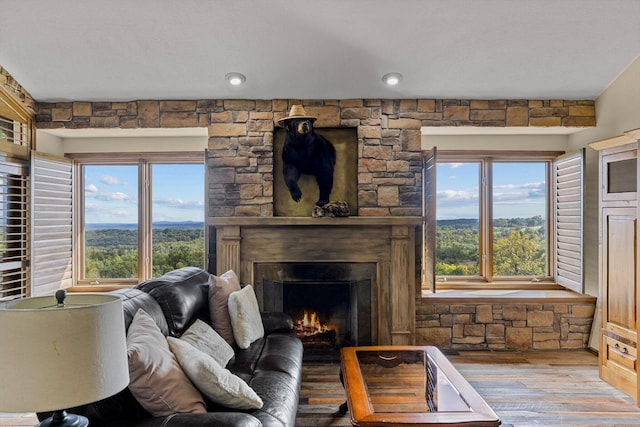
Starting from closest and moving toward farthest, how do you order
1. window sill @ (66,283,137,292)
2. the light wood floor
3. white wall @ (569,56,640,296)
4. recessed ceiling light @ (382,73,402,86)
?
1. the light wood floor
2. white wall @ (569,56,640,296)
3. recessed ceiling light @ (382,73,402,86)
4. window sill @ (66,283,137,292)

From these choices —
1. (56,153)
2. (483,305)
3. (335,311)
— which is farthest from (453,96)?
(56,153)

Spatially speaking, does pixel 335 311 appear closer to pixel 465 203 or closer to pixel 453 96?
pixel 465 203

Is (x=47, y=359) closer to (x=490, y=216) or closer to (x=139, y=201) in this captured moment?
(x=139, y=201)

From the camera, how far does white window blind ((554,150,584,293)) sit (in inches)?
178

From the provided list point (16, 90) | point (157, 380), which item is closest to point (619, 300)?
point (157, 380)

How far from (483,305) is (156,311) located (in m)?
3.32

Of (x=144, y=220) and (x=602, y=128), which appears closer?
(x=602, y=128)

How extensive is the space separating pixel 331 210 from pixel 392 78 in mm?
1347

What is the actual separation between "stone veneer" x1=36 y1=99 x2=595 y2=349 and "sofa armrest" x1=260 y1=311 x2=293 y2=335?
1090mm

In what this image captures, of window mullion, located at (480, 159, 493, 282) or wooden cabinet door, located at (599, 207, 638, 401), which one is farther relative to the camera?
window mullion, located at (480, 159, 493, 282)

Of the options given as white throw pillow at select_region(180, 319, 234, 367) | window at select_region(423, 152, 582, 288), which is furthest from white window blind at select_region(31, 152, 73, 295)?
window at select_region(423, 152, 582, 288)

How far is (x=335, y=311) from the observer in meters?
4.34

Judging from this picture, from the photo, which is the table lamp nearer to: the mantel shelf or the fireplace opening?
the mantel shelf

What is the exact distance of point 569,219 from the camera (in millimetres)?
4676
